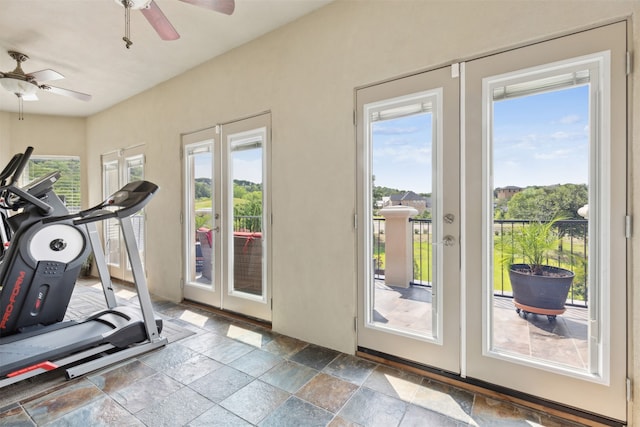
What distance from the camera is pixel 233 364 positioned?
2.30 m

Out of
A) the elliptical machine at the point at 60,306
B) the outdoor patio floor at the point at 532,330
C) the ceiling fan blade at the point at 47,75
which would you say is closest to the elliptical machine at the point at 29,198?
the elliptical machine at the point at 60,306

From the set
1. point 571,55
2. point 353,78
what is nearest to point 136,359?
point 353,78

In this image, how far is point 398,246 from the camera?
235 centimetres

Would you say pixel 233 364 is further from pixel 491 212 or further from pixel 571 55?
pixel 571 55

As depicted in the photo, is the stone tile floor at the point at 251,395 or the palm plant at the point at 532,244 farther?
the palm plant at the point at 532,244

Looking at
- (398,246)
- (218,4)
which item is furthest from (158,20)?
(398,246)

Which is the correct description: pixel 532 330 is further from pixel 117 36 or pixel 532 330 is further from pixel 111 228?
pixel 111 228

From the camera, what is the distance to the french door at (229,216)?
3.10 m

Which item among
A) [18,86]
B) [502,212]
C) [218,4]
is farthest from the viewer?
[18,86]

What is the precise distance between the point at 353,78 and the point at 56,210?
2.80 metres

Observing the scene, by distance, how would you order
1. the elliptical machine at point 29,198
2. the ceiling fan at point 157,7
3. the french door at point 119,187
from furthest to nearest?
the french door at point 119,187 < the elliptical machine at point 29,198 < the ceiling fan at point 157,7

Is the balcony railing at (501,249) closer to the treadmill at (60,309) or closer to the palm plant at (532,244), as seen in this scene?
the palm plant at (532,244)

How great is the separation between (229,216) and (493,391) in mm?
2811

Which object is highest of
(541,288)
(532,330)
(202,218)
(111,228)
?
(202,218)
